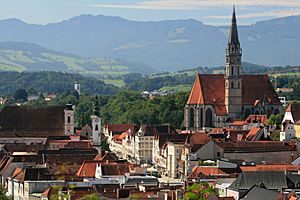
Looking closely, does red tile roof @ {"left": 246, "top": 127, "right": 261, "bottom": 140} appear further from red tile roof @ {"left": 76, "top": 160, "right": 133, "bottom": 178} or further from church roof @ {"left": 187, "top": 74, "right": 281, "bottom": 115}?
red tile roof @ {"left": 76, "top": 160, "right": 133, "bottom": 178}

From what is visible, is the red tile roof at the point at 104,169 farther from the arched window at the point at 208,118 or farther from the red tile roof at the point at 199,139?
the arched window at the point at 208,118

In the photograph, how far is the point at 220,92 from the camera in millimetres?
136500

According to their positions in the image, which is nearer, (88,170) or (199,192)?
(199,192)

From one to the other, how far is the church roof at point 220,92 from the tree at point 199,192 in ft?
225

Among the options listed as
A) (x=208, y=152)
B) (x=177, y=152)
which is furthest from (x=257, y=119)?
(x=208, y=152)

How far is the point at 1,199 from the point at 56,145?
4124 cm

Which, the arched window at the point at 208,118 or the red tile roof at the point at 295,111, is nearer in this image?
the red tile roof at the point at 295,111

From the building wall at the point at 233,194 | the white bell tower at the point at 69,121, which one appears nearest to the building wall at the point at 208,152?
the white bell tower at the point at 69,121

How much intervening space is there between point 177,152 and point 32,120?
73.4ft

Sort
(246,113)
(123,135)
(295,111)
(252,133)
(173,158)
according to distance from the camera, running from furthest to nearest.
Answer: (246,113), (123,135), (295,111), (252,133), (173,158)

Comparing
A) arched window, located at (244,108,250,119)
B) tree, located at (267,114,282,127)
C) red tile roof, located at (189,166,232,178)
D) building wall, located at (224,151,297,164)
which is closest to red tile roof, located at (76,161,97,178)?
red tile roof, located at (189,166,232,178)

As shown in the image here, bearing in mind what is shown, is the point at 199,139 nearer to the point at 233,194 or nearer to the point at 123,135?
the point at 233,194

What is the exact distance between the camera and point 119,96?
19250cm

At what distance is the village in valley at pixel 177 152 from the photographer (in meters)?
63.7
